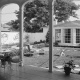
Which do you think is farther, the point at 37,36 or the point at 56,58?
the point at 37,36

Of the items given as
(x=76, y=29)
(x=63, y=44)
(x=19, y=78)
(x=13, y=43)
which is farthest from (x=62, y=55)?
(x=19, y=78)

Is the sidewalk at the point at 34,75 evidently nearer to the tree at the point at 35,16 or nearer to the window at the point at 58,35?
the window at the point at 58,35

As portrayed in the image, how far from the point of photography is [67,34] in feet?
33.2

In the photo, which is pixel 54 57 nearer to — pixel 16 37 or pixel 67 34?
pixel 16 37

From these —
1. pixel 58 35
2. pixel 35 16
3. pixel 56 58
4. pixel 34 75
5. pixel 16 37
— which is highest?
pixel 35 16

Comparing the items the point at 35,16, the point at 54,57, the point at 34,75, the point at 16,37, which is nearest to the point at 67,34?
the point at 35,16

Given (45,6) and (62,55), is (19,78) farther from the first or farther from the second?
(45,6)

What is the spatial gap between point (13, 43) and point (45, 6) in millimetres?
3231

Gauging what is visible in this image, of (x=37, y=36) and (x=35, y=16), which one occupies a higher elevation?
(x=35, y=16)

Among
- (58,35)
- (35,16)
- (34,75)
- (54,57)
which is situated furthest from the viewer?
(35,16)

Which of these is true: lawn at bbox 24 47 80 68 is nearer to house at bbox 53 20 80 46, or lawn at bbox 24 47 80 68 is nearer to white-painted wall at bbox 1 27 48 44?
house at bbox 53 20 80 46

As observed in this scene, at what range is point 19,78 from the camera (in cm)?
522

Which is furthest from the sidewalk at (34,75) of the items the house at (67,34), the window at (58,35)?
the window at (58,35)

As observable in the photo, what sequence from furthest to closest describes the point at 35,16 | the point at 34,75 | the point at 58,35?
the point at 35,16 < the point at 58,35 < the point at 34,75
